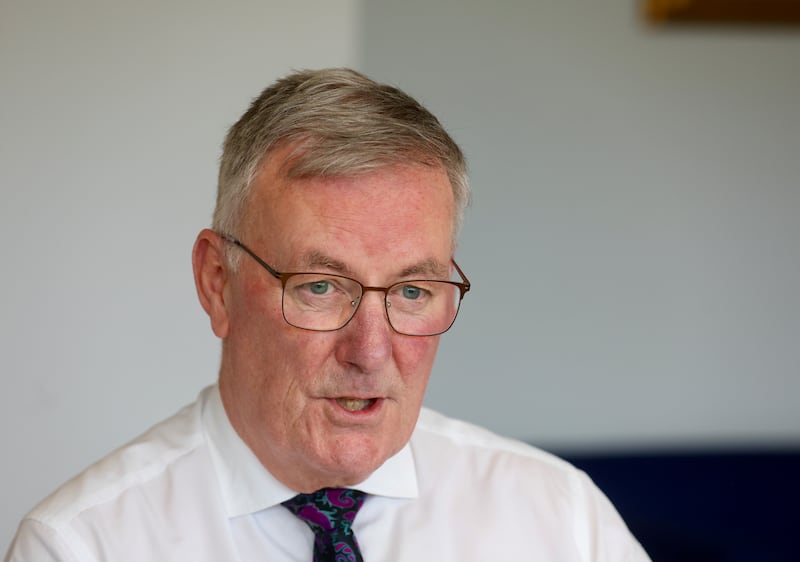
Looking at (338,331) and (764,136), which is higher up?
(764,136)

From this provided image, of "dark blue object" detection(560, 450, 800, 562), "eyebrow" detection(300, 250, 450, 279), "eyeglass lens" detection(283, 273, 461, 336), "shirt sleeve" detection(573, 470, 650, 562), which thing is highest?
"eyebrow" detection(300, 250, 450, 279)

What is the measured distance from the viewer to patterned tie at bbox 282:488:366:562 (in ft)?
5.30

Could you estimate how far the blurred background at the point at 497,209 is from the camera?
2713 mm

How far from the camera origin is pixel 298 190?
158cm

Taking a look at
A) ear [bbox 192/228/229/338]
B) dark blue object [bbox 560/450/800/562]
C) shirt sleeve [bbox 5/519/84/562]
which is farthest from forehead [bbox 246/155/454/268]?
dark blue object [bbox 560/450/800/562]

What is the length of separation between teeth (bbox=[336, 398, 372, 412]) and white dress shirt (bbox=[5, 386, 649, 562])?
0.20 metres

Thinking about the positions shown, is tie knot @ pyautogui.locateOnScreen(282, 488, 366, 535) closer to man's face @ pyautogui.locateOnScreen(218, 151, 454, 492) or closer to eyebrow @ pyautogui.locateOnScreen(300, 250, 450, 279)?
man's face @ pyautogui.locateOnScreen(218, 151, 454, 492)

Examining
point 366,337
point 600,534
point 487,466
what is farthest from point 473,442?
point 366,337

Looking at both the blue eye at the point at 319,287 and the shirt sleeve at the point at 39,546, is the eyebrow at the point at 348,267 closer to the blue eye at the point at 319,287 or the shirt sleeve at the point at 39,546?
the blue eye at the point at 319,287

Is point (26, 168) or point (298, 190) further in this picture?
point (26, 168)

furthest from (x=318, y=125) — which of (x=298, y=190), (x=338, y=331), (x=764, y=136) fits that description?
(x=764, y=136)

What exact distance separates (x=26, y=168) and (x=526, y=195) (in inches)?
56.3

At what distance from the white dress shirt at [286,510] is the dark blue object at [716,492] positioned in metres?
1.31

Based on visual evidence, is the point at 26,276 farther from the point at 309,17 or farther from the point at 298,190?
the point at 298,190
